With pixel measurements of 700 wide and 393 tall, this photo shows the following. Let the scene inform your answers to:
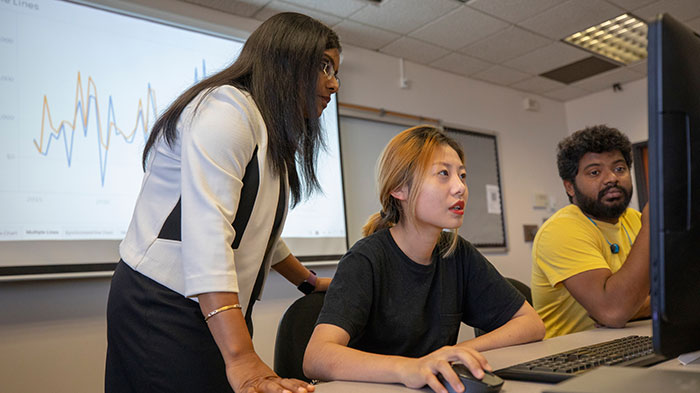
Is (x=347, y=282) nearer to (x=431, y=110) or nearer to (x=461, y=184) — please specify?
(x=461, y=184)

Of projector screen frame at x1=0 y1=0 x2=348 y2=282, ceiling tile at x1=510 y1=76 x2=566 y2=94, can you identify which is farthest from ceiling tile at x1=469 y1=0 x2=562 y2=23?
projector screen frame at x1=0 y1=0 x2=348 y2=282

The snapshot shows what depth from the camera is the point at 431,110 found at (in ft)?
13.1

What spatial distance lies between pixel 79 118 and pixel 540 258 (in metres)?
2.01

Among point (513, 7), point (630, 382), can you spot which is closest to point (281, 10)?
point (513, 7)

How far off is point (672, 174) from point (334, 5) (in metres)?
2.69

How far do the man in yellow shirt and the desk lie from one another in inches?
3.6

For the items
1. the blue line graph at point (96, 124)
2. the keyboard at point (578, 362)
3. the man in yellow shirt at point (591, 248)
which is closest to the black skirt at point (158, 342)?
the keyboard at point (578, 362)

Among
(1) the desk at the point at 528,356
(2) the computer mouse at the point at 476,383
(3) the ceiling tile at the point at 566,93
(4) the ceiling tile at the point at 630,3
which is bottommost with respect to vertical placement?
(1) the desk at the point at 528,356

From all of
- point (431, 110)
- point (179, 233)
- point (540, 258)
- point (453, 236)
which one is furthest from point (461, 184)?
point (431, 110)

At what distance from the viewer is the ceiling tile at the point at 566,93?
4.71 metres

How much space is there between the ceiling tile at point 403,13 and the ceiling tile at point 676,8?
4.20ft

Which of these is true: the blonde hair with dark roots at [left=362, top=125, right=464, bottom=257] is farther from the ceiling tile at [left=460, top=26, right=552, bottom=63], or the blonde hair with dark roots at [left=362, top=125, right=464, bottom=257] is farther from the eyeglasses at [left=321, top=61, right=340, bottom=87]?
the ceiling tile at [left=460, top=26, right=552, bottom=63]

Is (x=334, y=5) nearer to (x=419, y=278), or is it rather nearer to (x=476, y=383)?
(x=419, y=278)

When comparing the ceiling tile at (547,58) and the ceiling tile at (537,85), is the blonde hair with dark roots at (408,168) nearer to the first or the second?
the ceiling tile at (547,58)
